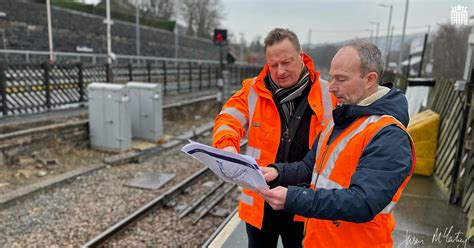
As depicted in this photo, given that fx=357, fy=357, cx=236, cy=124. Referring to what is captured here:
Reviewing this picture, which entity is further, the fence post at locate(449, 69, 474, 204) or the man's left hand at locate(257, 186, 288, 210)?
the fence post at locate(449, 69, 474, 204)

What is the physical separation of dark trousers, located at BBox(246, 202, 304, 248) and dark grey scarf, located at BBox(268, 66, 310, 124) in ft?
2.16

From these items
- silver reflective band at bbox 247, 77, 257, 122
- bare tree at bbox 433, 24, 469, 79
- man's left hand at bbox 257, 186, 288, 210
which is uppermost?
bare tree at bbox 433, 24, 469, 79

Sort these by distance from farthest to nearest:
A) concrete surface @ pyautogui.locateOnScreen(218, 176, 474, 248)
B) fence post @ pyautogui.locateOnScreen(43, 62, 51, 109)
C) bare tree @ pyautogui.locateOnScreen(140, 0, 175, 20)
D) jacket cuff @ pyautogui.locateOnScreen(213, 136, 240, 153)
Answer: bare tree @ pyautogui.locateOnScreen(140, 0, 175, 20)
fence post @ pyautogui.locateOnScreen(43, 62, 51, 109)
concrete surface @ pyautogui.locateOnScreen(218, 176, 474, 248)
jacket cuff @ pyautogui.locateOnScreen(213, 136, 240, 153)

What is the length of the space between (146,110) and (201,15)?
146 ft

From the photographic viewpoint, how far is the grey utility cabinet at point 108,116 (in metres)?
8.74

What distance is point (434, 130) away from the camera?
6.11 meters

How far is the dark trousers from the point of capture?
8.14 feet

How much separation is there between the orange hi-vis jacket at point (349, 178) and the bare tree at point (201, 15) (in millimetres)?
50717

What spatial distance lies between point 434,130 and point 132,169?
6.12m

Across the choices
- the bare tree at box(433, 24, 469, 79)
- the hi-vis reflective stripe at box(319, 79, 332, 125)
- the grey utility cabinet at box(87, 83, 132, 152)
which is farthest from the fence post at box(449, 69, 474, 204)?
the grey utility cabinet at box(87, 83, 132, 152)

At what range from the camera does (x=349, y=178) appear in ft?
5.52

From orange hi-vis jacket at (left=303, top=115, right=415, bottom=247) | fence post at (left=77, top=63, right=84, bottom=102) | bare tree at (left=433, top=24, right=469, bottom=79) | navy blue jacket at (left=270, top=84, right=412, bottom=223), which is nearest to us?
navy blue jacket at (left=270, top=84, right=412, bottom=223)

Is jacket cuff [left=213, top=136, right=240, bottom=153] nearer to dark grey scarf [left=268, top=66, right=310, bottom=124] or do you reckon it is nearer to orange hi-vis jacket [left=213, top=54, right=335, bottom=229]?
orange hi-vis jacket [left=213, top=54, right=335, bottom=229]

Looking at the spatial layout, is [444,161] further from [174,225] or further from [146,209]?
[146,209]
